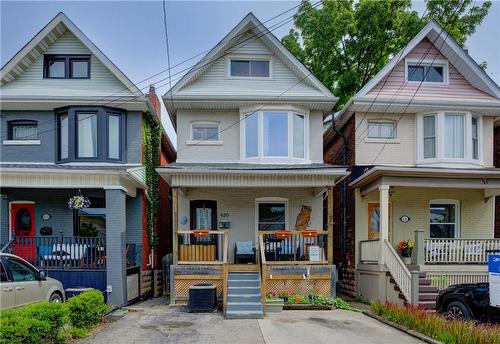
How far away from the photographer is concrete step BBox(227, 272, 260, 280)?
520 inches

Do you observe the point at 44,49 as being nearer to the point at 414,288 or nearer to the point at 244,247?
the point at 244,247

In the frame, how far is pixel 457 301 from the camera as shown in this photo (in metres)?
10.2

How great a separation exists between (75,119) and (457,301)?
1300cm

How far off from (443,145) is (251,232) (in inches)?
304

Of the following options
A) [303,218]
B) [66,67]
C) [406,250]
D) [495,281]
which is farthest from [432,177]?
[66,67]

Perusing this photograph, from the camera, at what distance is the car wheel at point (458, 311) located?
9.91m

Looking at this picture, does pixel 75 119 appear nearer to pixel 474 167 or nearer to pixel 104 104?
pixel 104 104

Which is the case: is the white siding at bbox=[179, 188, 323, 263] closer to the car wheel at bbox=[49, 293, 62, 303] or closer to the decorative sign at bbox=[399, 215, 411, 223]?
the decorative sign at bbox=[399, 215, 411, 223]

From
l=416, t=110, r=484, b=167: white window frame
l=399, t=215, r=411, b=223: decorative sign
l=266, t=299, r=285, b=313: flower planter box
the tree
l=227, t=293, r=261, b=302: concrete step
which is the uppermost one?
the tree

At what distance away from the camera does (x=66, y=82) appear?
51.0 ft

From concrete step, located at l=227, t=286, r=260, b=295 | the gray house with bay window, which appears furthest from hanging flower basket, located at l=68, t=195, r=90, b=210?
concrete step, located at l=227, t=286, r=260, b=295

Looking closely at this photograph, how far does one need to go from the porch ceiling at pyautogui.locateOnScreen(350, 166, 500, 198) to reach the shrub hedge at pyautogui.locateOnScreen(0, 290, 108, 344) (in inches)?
361

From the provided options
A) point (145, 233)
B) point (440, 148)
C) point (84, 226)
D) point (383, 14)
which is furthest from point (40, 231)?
point (383, 14)

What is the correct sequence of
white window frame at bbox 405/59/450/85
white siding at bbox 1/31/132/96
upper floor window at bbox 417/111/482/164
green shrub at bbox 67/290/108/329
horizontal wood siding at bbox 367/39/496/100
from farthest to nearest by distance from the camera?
1. white window frame at bbox 405/59/450/85
2. horizontal wood siding at bbox 367/39/496/100
3. upper floor window at bbox 417/111/482/164
4. white siding at bbox 1/31/132/96
5. green shrub at bbox 67/290/108/329
